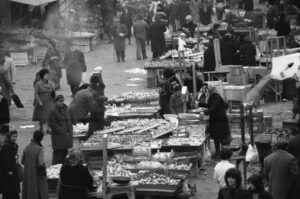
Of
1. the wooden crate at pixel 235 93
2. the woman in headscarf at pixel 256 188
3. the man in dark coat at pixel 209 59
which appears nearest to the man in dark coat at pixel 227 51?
the man in dark coat at pixel 209 59

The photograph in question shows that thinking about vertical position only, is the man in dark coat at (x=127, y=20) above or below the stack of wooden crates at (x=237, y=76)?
above

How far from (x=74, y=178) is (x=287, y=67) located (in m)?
9.09

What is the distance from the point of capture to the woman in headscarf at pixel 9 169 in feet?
52.4

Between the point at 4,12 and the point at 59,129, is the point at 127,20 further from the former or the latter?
the point at 59,129

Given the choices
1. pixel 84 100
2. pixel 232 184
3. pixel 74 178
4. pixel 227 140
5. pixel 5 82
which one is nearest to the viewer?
pixel 232 184

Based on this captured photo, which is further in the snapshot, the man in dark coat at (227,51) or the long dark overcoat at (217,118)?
the man in dark coat at (227,51)

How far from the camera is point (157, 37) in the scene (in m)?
32.9

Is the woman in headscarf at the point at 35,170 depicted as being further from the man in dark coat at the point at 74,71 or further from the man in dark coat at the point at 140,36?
the man in dark coat at the point at 140,36

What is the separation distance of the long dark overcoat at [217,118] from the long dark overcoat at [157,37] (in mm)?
13342

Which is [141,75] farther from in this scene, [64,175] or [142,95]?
[64,175]

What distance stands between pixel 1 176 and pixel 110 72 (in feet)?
52.1

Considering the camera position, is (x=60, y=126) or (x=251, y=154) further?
(x=60, y=126)

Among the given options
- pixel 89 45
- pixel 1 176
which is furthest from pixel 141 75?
pixel 1 176

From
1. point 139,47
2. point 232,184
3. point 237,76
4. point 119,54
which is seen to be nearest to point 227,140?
point 237,76
